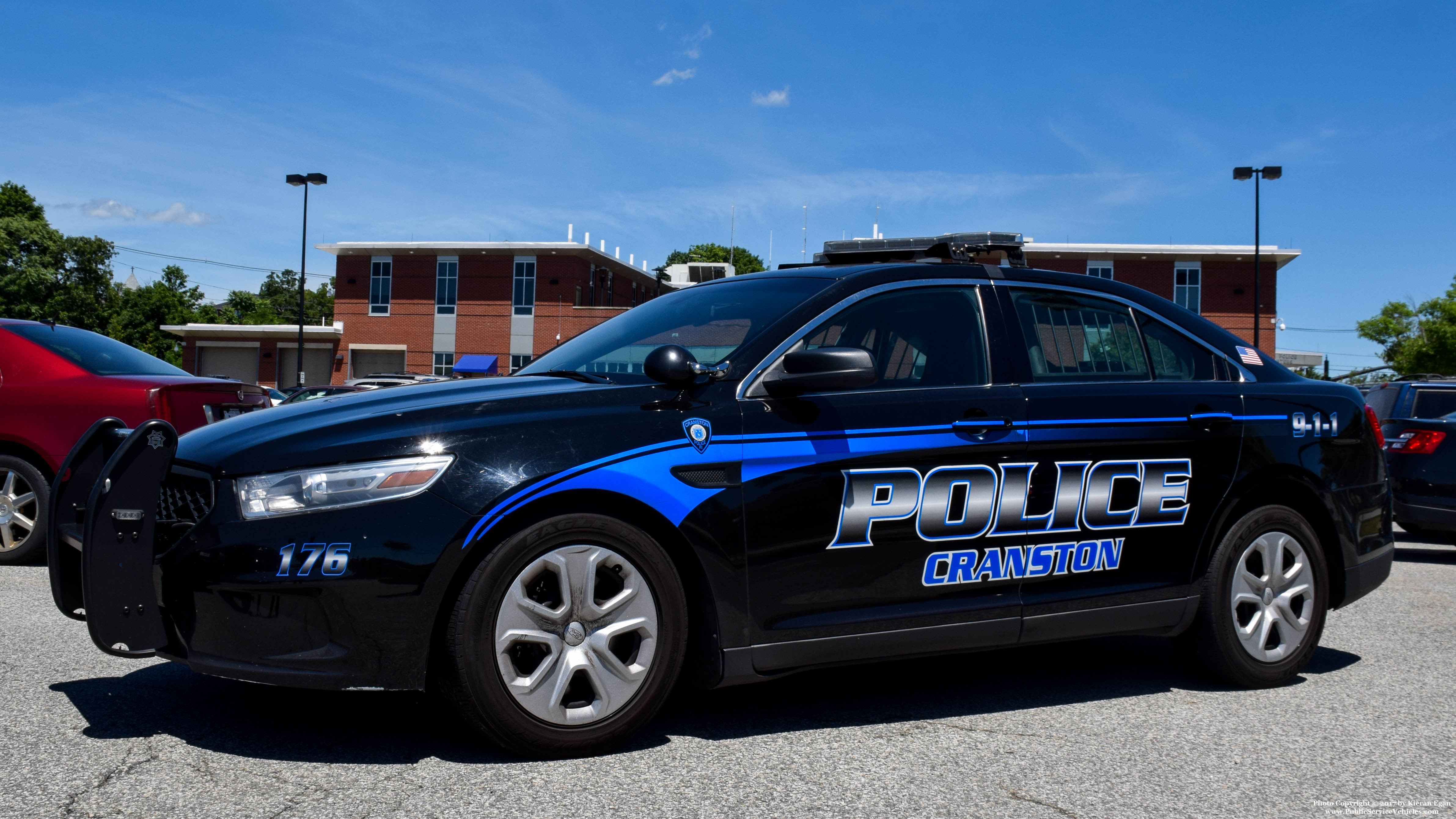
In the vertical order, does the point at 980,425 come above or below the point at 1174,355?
below

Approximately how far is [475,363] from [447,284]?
166 inches

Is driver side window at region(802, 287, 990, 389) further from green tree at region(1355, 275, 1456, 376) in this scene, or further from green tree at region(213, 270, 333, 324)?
green tree at region(213, 270, 333, 324)

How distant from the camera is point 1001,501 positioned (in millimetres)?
4035

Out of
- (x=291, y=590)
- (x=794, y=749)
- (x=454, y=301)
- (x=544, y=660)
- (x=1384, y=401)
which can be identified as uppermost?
(x=454, y=301)

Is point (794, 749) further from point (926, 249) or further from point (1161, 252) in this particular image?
point (1161, 252)

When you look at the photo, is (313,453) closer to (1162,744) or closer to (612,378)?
(612,378)

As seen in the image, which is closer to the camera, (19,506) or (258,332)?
(19,506)

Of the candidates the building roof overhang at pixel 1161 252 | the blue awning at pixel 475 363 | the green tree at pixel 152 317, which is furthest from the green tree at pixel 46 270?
the building roof overhang at pixel 1161 252

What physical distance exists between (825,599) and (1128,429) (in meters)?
1.48

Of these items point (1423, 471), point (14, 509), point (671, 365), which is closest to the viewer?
point (671, 365)

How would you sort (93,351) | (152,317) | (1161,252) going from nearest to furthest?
(93,351) → (1161,252) → (152,317)

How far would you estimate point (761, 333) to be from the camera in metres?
3.90

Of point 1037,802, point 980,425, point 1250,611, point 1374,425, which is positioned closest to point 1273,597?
point 1250,611

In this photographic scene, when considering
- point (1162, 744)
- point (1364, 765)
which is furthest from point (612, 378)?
point (1364, 765)
